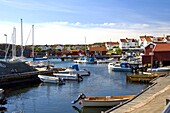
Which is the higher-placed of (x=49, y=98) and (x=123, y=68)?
(x=123, y=68)

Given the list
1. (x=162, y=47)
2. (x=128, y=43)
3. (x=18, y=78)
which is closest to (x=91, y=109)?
(x=18, y=78)

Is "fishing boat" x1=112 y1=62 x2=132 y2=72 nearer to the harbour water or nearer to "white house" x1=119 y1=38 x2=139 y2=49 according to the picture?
the harbour water

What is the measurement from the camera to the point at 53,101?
2920 cm

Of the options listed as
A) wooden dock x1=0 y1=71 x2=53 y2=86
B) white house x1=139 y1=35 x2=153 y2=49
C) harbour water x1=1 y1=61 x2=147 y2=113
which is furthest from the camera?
white house x1=139 y1=35 x2=153 y2=49

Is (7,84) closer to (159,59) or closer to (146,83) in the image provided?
(146,83)

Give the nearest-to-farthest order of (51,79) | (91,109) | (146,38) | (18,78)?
(91,109) → (51,79) → (18,78) → (146,38)

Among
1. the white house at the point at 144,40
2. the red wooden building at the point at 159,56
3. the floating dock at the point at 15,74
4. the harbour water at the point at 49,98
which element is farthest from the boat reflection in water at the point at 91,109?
the white house at the point at 144,40

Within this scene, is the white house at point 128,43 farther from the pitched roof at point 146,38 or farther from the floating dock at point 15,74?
the floating dock at point 15,74

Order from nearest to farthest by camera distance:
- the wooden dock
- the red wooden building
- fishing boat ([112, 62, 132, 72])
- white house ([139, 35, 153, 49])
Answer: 1. the wooden dock
2. the red wooden building
3. fishing boat ([112, 62, 132, 72])
4. white house ([139, 35, 153, 49])

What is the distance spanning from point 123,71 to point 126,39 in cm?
9873

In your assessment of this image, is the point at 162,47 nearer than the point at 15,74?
No

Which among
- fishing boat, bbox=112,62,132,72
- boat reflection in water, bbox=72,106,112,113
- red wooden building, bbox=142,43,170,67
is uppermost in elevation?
red wooden building, bbox=142,43,170,67

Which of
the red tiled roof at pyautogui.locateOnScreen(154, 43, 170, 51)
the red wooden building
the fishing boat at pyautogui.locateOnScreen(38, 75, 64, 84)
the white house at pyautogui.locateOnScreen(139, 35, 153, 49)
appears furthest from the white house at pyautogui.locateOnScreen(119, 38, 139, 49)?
the fishing boat at pyautogui.locateOnScreen(38, 75, 64, 84)

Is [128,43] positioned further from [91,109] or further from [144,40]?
[91,109]
